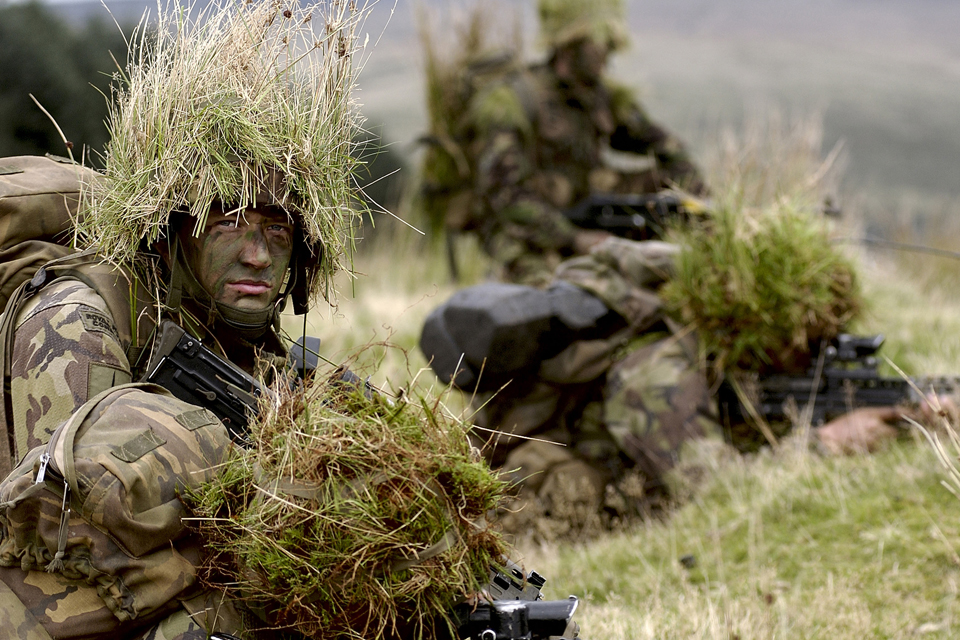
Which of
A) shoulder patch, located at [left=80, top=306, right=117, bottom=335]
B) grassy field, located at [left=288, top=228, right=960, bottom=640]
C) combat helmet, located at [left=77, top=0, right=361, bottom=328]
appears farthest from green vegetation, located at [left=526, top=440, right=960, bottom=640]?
shoulder patch, located at [left=80, top=306, right=117, bottom=335]

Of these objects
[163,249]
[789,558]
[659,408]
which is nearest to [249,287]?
[163,249]

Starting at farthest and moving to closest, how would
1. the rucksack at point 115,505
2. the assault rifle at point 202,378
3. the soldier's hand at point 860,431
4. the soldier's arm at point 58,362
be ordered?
the soldier's hand at point 860,431
the assault rifle at point 202,378
the soldier's arm at point 58,362
the rucksack at point 115,505

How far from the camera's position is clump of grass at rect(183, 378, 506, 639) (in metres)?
1.96

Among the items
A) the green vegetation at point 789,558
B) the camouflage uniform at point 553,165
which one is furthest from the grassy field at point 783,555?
the camouflage uniform at point 553,165

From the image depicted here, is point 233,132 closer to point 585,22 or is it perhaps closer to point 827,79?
point 585,22

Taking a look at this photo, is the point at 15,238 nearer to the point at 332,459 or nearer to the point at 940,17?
the point at 332,459

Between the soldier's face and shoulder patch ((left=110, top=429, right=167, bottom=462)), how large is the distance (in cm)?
57

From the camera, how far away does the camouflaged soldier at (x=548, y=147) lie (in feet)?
28.4

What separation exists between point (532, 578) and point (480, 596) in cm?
25

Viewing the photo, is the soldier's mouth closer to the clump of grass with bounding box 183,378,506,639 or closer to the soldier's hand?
the clump of grass with bounding box 183,378,506,639

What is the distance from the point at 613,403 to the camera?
207 inches

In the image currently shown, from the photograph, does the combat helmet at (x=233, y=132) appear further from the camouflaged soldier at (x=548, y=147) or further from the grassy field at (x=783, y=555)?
the camouflaged soldier at (x=548, y=147)

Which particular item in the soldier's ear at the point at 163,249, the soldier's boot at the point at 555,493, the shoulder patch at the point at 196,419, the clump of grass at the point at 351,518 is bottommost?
the soldier's boot at the point at 555,493

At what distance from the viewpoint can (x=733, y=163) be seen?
566 centimetres
